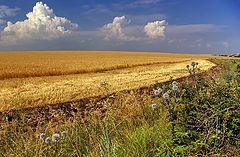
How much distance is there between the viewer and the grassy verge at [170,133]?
167 inches

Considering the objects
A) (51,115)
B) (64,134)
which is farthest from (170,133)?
(51,115)

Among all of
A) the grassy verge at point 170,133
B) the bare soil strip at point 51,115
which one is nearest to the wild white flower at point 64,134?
the grassy verge at point 170,133

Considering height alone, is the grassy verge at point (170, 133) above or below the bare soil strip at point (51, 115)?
above

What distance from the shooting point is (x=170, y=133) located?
447cm

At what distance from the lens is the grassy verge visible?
425 centimetres

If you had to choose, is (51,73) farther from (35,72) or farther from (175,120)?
(175,120)

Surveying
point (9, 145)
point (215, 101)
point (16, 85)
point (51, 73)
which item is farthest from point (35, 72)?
point (215, 101)

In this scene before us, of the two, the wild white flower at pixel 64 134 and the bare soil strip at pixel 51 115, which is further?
the bare soil strip at pixel 51 115

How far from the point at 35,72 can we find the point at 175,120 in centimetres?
2645

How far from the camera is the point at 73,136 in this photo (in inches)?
241

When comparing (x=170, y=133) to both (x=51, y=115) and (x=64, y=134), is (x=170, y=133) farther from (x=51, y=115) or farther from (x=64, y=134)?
(x=51, y=115)

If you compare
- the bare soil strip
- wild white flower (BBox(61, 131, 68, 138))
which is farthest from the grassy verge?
the bare soil strip

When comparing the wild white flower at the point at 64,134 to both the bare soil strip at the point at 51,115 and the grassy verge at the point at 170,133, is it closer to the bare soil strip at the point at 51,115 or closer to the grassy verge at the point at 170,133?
the grassy verge at the point at 170,133

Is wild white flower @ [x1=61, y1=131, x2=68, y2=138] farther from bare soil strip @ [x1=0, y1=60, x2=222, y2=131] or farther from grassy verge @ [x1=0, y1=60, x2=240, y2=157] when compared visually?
bare soil strip @ [x1=0, y1=60, x2=222, y2=131]
